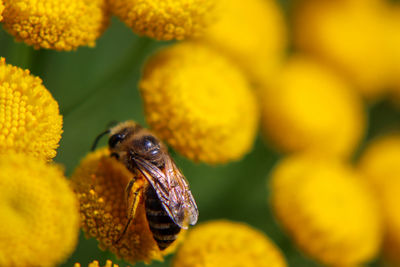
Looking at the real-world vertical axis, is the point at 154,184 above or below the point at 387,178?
above

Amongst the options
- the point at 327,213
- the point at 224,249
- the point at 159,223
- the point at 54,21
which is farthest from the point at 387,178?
the point at 54,21

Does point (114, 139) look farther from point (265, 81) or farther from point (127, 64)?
point (265, 81)

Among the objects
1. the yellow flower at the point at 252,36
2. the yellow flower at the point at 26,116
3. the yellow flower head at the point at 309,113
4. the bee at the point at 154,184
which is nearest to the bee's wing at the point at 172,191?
the bee at the point at 154,184

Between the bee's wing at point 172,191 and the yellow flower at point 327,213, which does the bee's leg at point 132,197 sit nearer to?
the bee's wing at point 172,191

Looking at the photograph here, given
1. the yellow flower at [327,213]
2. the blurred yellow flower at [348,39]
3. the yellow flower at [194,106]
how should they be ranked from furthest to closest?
1. the blurred yellow flower at [348,39]
2. the yellow flower at [327,213]
3. the yellow flower at [194,106]

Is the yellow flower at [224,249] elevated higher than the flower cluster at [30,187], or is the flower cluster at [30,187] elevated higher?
the flower cluster at [30,187]
